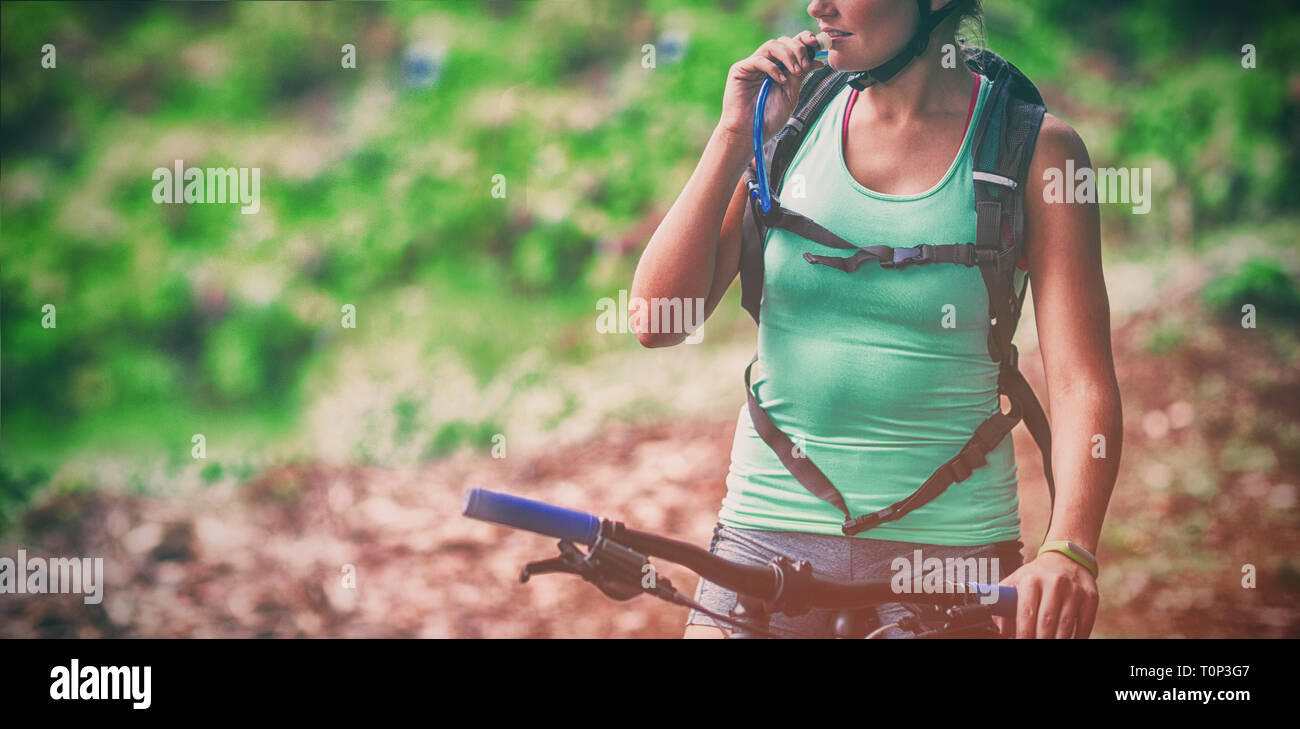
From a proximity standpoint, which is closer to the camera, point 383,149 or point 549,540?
point 549,540

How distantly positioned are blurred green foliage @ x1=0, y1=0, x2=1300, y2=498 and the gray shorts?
337 centimetres

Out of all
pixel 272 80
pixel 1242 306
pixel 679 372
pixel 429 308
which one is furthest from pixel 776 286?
pixel 272 80

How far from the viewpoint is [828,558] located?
6.25 ft

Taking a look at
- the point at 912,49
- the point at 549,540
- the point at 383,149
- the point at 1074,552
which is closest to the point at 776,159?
the point at 912,49

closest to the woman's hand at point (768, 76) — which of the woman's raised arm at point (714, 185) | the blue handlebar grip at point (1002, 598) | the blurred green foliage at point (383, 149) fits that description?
the woman's raised arm at point (714, 185)

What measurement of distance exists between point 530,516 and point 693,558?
0.32 metres

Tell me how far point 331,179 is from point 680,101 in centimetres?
182

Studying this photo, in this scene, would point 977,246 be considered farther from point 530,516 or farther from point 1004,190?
point 530,516

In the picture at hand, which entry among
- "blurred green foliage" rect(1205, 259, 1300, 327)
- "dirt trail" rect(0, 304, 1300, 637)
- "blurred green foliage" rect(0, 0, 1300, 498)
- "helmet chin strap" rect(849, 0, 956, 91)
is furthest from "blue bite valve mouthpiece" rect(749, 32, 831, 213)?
"blurred green foliage" rect(1205, 259, 1300, 327)

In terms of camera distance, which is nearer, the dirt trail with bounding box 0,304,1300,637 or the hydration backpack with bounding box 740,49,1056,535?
the hydration backpack with bounding box 740,49,1056,535

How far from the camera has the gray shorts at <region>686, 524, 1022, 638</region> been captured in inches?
73.9

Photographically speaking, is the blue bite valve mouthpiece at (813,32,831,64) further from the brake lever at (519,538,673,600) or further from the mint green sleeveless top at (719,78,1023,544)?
the brake lever at (519,538,673,600)

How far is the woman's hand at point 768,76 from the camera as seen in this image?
1783 mm

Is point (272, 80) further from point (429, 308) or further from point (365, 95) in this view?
point (429, 308)
